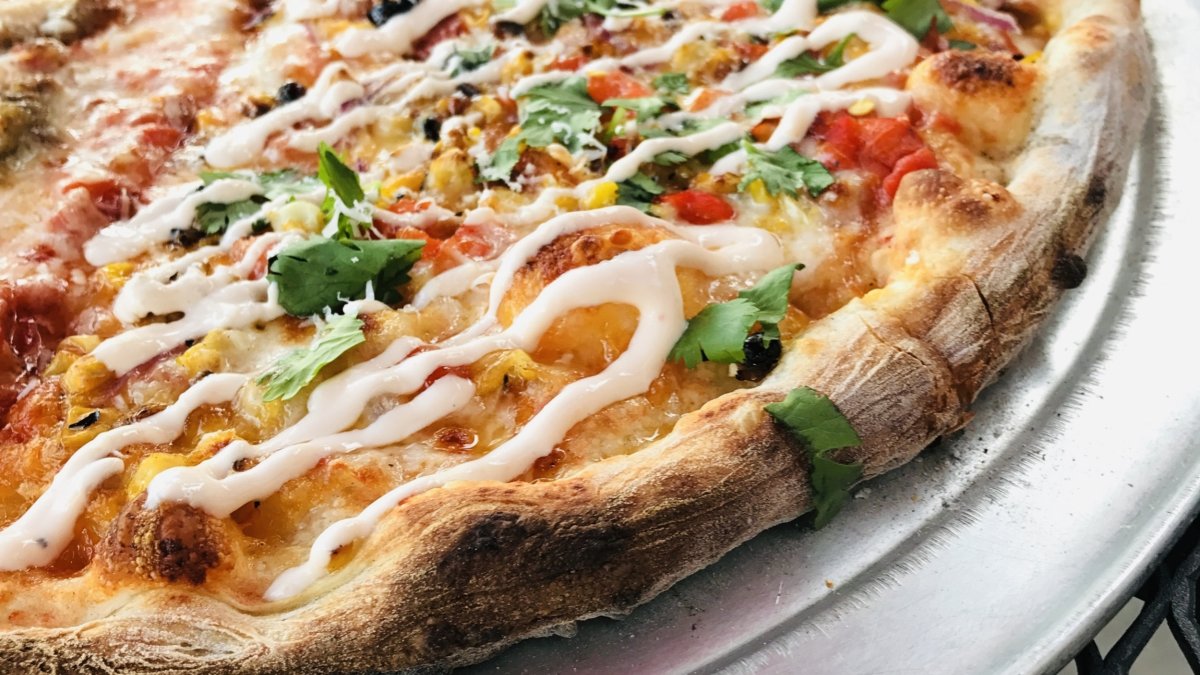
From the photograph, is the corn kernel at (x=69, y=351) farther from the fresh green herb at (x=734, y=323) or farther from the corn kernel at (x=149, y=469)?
the fresh green herb at (x=734, y=323)

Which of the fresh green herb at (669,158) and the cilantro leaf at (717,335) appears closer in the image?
the cilantro leaf at (717,335)

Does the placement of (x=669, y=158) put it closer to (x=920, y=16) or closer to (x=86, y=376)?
(x=920, y=16)

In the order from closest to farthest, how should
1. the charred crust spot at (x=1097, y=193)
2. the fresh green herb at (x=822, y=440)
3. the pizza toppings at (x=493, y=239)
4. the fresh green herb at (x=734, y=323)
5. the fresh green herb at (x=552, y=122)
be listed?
the fresh green herb at (x=822, y=440) → the pizza toppings at (x=493, y=239) → the fresh green herb at (x=734, y=323) → the charred crust spot at (x=1097, y=193) → the fresh green herb at (x=552, y=122)

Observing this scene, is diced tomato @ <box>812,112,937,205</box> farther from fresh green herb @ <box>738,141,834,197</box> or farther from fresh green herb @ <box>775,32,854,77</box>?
fresh green herb @ <box>775,32,854,77</box>

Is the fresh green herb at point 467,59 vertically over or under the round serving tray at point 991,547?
over

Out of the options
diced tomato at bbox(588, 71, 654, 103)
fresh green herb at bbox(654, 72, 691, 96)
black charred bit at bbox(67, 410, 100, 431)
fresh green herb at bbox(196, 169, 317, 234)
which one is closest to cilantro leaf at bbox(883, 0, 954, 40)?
fresh green herb at bbox(654, 72, 691, 96)

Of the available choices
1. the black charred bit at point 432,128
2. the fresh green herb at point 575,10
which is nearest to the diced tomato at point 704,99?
the fresh green herb at point 575,10

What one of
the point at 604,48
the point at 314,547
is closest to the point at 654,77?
the point at 604,48

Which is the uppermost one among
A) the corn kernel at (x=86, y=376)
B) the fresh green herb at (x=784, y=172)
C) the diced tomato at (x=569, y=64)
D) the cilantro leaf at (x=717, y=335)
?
the diced tomato at (x=569, y=64)
